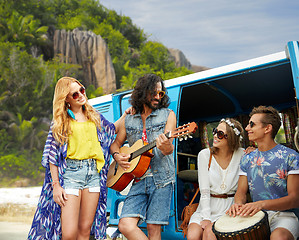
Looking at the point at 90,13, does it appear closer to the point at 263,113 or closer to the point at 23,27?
the point at 23,27

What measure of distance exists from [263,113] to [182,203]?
3.21 meters

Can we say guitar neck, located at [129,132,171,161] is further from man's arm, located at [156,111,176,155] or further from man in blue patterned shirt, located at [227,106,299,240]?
man in blue patterned shirt, located at [227,106,299,240]

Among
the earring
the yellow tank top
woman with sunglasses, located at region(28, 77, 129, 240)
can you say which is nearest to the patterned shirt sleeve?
woman with sunglasses, located at region(28, 77, 129, 240)

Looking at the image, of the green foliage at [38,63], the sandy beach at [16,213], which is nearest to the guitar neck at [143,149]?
the sandy beach at [16,213]

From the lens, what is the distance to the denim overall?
3709 mm

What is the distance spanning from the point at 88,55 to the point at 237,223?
3388 cm

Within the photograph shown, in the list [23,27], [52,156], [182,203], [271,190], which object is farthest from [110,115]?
[23,27]

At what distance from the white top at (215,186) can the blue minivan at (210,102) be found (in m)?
0.65

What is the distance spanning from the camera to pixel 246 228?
130 inches

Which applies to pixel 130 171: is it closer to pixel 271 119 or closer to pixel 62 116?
pixel 62 116

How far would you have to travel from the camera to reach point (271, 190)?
365cm

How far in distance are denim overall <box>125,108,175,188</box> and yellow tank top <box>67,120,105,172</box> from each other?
0.40 meters

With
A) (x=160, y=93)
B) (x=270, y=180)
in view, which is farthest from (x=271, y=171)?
(x=160, y=93)

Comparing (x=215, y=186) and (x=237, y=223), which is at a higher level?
(x=215, y=186)
